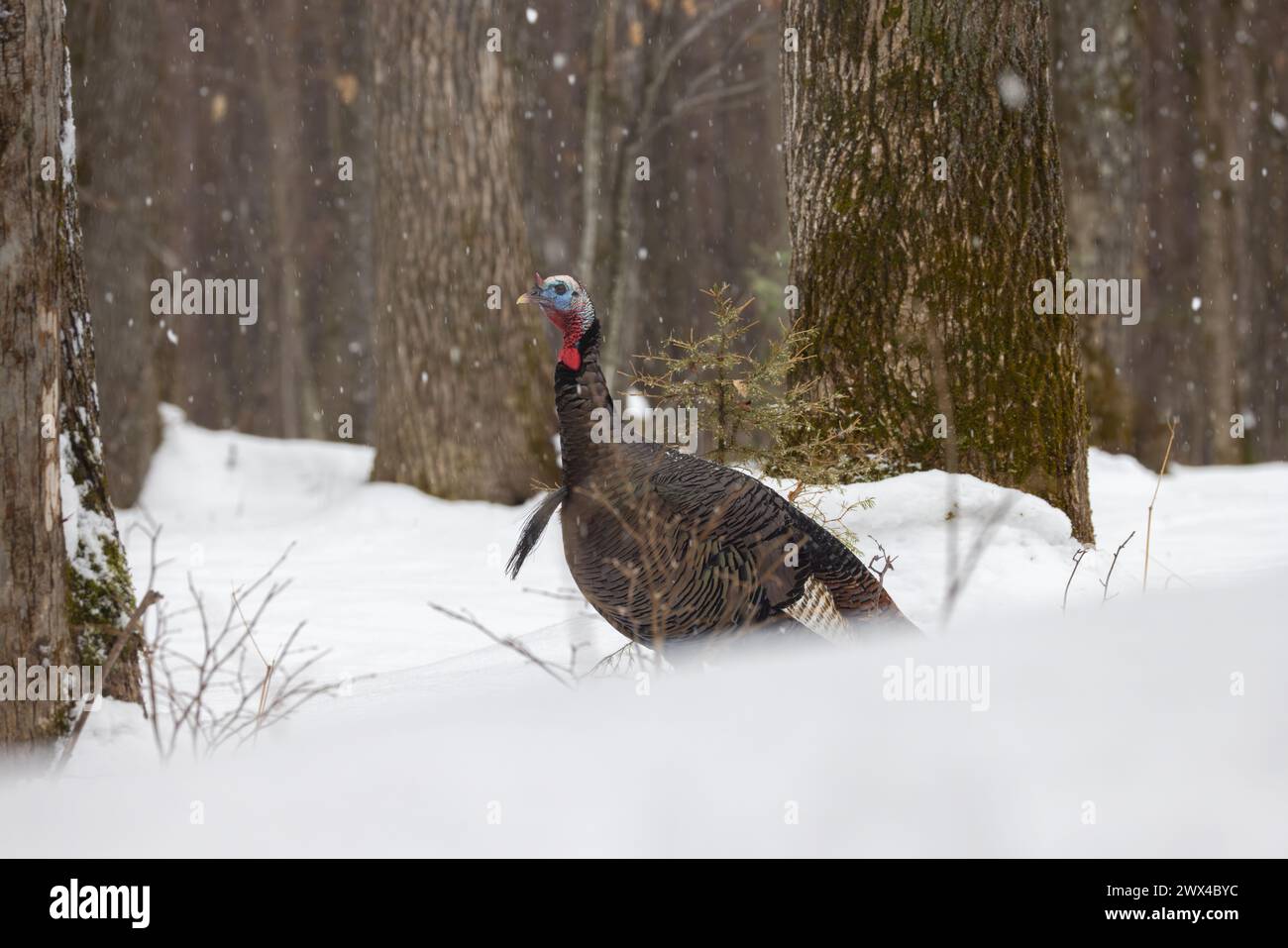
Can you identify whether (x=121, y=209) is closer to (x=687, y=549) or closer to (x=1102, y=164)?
(x=687, y=549)

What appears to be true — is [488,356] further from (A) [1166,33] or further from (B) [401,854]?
(A) [1166,33]

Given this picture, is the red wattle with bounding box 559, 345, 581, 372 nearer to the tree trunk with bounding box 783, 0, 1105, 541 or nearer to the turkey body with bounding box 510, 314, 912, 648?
the turkey body with bounding box 510, 314, 912, 648

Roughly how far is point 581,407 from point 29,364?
5.66 ft

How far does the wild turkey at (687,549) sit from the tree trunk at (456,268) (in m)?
5.33

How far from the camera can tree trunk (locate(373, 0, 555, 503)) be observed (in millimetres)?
9570

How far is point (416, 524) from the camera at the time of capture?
9.23m

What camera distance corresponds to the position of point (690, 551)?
3926 millimetres

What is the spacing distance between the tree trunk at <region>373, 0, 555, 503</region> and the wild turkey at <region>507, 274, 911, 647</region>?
5.33 metres

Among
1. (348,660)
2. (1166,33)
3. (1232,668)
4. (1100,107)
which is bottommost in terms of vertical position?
(348,660)

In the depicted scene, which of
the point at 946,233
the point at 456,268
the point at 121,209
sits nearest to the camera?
the point at 946,233

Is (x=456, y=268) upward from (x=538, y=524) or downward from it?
upward

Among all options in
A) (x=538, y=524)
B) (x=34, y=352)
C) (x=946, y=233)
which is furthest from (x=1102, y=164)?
(x=34, y=352)

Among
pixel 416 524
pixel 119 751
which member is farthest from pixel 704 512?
pixel 416 524
